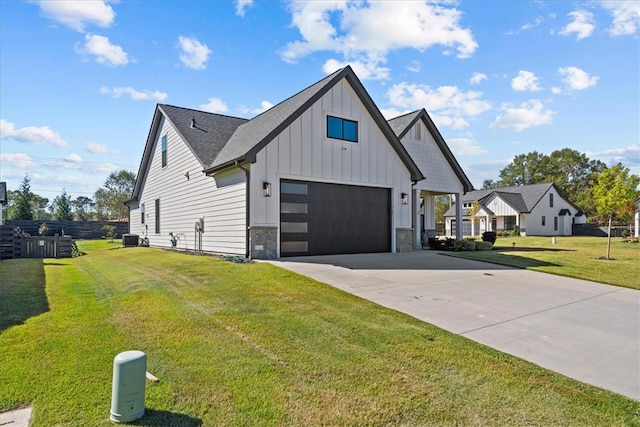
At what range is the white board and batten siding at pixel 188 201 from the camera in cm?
1162

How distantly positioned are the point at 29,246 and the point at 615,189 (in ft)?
84.3

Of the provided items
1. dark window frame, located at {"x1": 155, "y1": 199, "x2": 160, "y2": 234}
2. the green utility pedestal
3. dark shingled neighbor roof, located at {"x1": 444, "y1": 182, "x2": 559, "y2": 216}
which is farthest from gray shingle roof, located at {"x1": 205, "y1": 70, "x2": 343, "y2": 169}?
dark shingled neighbor roof, located at {"x1": 444, "y1": 182, "x2": 559, "y2": 216}

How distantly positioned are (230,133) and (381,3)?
8.58m

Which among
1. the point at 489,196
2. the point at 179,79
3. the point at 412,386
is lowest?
the point at 412,386

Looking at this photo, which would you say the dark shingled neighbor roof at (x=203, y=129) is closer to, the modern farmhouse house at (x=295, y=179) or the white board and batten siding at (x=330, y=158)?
the modern farmhouse house at (x=295, y=179)

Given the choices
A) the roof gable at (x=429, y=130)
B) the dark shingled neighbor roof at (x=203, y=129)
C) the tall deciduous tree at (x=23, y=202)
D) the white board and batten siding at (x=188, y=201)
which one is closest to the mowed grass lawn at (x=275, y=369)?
the white board and batten siding at (x=188, y=201)

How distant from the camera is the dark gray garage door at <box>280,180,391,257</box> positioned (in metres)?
A: 11.7

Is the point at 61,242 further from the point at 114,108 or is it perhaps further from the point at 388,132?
the point at 388,132

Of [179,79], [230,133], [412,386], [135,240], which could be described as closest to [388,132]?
[230,133]

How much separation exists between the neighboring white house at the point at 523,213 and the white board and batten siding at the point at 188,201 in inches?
1254

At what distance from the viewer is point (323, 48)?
45.4 feet

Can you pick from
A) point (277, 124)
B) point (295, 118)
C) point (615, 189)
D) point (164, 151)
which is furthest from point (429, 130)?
point (164, 151)

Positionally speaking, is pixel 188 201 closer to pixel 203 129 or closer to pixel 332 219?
pixel 203 129

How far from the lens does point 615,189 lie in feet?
50.0
